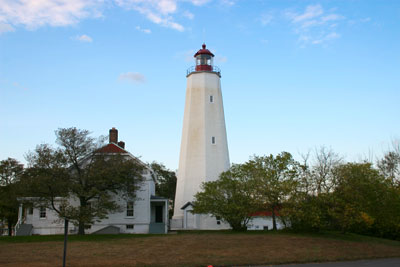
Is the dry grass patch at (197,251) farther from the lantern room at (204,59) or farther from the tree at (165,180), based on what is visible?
the tree at (165,180)

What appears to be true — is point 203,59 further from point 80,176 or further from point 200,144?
point 80,176

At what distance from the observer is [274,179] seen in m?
31.8

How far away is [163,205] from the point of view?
121ft

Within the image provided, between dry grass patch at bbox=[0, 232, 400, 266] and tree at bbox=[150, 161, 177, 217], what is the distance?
30.7 meters

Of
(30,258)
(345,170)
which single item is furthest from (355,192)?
(30,258)

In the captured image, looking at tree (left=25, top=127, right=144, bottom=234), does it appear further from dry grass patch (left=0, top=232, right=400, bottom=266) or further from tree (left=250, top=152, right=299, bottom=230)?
tree (left=250, top=152, right=299, bottom=230)

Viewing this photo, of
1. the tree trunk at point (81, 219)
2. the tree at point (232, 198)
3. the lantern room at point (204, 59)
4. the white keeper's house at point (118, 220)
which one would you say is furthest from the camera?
the lantern room at point (204, 59)

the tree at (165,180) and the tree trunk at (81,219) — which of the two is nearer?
the tree trunk at (81,219)

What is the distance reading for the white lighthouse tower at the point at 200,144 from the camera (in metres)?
38.9

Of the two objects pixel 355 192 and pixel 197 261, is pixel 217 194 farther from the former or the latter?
pixel 197 261

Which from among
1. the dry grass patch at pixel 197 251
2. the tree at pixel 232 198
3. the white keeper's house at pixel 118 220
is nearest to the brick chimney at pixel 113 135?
the white keeper's house at pixel 118 220

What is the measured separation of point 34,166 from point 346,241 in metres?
22.3

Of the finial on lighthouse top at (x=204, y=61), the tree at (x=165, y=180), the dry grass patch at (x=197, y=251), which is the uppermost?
the finial on lighthouse top at (x=204, y=61)

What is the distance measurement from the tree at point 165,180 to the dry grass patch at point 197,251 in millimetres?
30750
